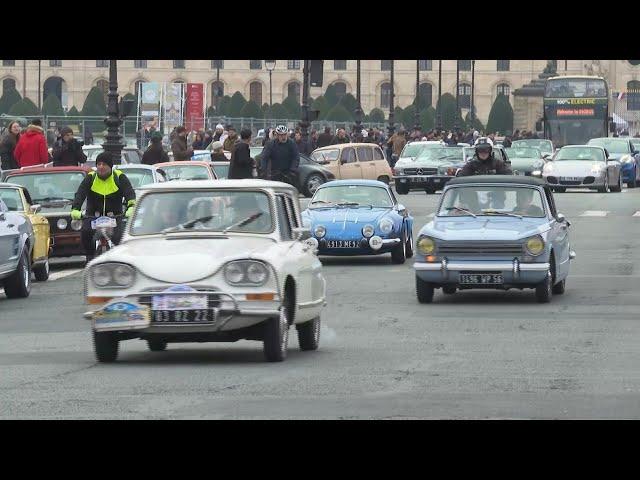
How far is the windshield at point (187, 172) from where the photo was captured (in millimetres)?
31922

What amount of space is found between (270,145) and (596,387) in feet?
59.6

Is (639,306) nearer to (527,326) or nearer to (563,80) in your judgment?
(527,326)

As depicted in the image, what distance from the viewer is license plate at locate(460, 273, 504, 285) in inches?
765

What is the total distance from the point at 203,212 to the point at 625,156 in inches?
1727

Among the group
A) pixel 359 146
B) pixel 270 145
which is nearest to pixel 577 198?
pixel 359 146

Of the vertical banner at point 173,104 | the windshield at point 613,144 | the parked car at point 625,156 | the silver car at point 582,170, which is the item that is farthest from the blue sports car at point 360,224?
the vertical banner at point 173,104

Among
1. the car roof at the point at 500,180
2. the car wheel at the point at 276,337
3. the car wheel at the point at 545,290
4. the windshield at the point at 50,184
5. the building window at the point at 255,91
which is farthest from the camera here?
the building window at the point at 255,91

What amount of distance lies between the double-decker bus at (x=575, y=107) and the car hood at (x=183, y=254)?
60370 millimetres

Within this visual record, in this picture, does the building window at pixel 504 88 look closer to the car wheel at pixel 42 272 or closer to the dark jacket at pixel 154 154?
the dark jacket at pixel 154 154

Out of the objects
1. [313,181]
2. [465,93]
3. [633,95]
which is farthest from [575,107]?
[633,95]

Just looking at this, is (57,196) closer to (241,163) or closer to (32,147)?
(241,163)

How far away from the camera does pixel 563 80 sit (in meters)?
74.5

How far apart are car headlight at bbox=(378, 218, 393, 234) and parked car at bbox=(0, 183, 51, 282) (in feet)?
15.0

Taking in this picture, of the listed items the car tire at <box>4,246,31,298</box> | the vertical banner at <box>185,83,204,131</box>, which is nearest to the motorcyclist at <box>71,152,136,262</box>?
the car tire at <box>4,246,31,298</box>
